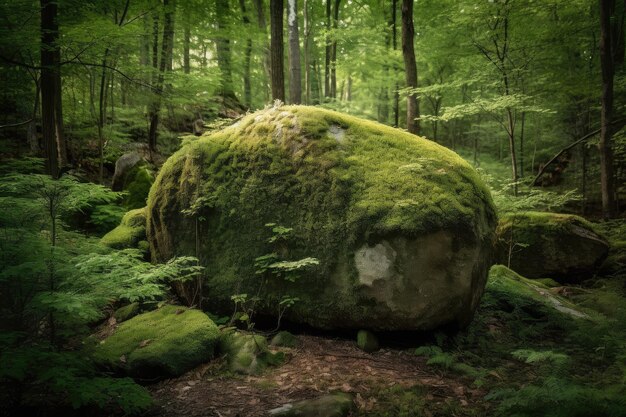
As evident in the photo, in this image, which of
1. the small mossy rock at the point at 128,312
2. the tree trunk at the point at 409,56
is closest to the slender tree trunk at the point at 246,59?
the tree trunk at the point at 409,56

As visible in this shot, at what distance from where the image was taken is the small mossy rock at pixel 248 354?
4.04 meters

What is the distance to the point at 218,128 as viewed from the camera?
6559 mm

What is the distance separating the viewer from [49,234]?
4.54m

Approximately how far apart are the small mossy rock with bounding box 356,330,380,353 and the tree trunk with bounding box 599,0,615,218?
9.15 meters

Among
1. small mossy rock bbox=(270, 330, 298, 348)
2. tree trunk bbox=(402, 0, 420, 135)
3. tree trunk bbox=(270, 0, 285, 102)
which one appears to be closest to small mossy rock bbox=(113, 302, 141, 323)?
small mossy rock bbox=(270, 330, 298, 348)

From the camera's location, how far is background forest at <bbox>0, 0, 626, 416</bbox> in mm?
3219

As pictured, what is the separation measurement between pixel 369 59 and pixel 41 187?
13.8m

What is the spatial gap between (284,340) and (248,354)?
2.10ft

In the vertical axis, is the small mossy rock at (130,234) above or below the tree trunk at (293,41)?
below

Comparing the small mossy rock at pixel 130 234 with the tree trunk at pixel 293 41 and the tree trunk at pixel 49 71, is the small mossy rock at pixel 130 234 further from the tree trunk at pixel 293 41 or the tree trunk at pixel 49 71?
the tree trunk at pixel 293 41

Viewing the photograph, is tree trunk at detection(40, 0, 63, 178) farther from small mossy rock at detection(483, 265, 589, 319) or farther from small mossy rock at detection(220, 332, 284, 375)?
small mossy rock at detection(483, 265, 589, 319)

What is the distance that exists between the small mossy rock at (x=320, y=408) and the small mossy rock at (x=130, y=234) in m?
4.66

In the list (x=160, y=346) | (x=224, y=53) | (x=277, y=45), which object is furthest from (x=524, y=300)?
(x=224, y=53)

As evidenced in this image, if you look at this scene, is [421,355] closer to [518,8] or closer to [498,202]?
[498,202]
